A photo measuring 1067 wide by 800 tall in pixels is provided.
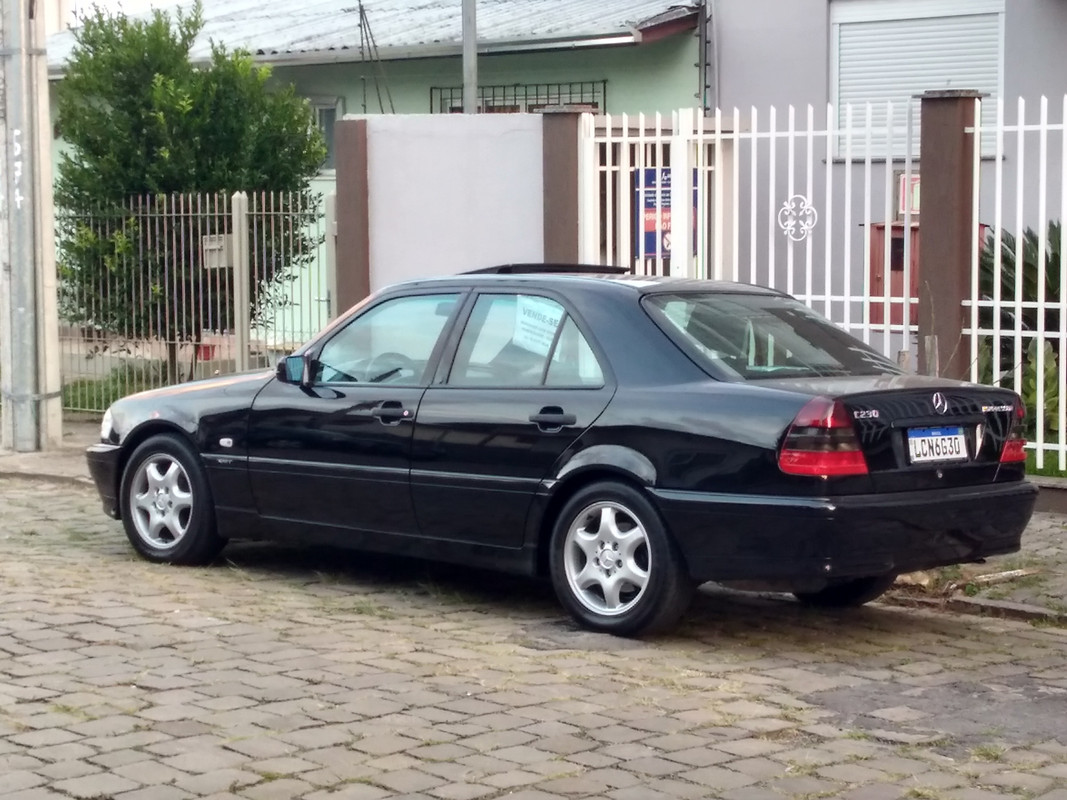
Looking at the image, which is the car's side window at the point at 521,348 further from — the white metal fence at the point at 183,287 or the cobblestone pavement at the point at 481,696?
the white metal fence at the point at 183,287

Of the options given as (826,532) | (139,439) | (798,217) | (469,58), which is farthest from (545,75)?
(826,532)

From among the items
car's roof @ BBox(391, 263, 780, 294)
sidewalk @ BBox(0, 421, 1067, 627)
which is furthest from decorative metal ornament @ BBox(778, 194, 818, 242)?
car's roof @ BBox(391, 263, 780, 294)

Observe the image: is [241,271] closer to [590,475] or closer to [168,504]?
[168,504]

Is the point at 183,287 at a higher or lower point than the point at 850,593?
higher

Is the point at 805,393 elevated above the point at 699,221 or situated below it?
below

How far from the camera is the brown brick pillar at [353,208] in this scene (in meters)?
13.5

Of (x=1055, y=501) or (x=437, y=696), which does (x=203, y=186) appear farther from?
(x=437, y=696)

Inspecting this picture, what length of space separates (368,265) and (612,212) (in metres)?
2.17

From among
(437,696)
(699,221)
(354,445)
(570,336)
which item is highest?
(699,221)

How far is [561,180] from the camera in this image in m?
12.6

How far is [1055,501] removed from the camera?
9953 millimetres

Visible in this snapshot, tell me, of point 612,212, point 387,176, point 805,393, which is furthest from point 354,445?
point 387,176

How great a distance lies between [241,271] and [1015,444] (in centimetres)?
868

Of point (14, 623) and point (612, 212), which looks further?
point (612, 212)
